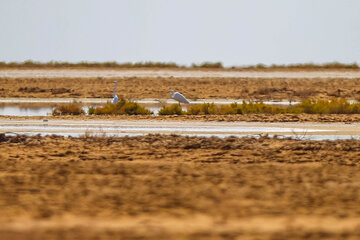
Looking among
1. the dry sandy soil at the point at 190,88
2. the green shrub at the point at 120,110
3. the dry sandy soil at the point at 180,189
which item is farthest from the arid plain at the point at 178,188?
the dry sandy soil at the point at 190,88

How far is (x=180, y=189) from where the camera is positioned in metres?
11.6

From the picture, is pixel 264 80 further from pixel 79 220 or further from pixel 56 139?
pixel 79 220

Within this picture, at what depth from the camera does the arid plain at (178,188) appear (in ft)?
30.3

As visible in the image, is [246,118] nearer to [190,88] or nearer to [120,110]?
[120,110]

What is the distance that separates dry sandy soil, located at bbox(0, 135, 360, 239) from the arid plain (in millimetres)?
16

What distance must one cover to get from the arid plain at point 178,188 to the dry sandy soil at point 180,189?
0.02 metres

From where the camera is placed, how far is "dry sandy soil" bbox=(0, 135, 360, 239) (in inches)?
363

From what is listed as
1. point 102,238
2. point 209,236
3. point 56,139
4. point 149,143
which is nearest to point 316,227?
point 209,236

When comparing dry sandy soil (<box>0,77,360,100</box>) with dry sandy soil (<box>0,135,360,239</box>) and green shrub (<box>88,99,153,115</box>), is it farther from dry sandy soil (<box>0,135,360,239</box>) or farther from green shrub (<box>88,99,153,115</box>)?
dry sandy soil (<box>0,135,360,239</box>)

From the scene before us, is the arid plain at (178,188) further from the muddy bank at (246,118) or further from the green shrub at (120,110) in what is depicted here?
the green shrub at (120,110)

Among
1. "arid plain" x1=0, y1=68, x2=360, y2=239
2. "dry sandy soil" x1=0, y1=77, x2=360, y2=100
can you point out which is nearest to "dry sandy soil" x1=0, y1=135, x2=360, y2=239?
"arid plain" x1=0, y1=68, x2=360, y2=239

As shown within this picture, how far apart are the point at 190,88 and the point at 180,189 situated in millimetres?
32844

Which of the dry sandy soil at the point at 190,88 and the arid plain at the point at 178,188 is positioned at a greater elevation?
the arid plain at the point at 178,188

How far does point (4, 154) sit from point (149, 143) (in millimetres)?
3373
